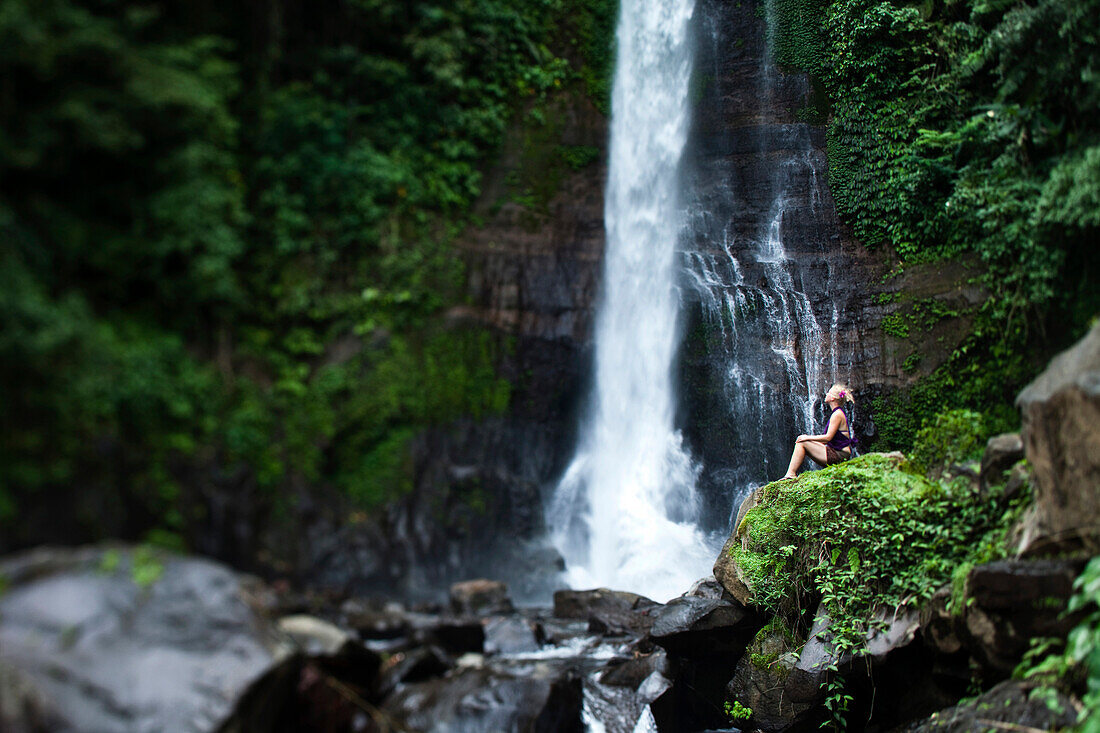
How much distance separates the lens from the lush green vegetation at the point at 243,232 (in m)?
5.73

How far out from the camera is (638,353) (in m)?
11.7

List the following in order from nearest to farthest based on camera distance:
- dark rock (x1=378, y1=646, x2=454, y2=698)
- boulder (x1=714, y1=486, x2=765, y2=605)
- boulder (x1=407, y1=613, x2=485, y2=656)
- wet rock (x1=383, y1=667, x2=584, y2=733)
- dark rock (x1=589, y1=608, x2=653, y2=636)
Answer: wet rock (x1=383, y1=667, x2=584, y2=733)
dark rock (x1=378, y1=646, x2=454, y2=698)
boulder (x1=714, y1=486, x2=765, y2=605)
boulder (x1=407, y1=613, x2=485, y2=656)
dark rock (x1=589, y1=608, x2=653, y2=636)

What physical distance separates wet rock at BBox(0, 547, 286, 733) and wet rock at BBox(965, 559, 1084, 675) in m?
5.46

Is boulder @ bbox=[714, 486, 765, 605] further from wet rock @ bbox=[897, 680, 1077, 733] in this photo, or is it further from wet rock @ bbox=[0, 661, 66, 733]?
wet rock @ bbox=[0, 661, 66, 733]

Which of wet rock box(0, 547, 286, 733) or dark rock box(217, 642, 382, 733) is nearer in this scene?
wet rock box(0, 547, 286, 733)

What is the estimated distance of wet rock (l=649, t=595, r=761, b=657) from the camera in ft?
22.0

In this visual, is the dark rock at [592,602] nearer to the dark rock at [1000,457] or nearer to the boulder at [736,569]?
the boulder at [736,569]

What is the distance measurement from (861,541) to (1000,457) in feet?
4.62

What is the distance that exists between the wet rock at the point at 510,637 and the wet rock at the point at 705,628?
155 centimetres

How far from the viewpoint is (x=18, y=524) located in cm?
531

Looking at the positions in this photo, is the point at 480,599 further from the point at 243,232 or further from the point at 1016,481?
the point at 1016,481

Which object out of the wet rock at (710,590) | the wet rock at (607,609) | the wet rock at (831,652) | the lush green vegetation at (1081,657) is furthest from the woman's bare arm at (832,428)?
the lush green vegetation at (1081,657)

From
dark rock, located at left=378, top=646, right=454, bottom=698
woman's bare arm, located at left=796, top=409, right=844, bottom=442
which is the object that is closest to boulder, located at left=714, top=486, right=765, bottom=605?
woman's bare arm, located at left=796, top=409, right=844, bottom=442

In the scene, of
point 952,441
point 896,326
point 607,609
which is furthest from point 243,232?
point 896,326
